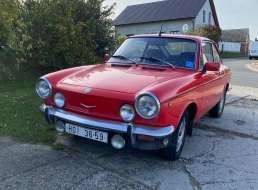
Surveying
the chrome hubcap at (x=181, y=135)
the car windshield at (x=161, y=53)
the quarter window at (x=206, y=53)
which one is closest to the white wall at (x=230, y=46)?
the quarter window at (x=206, y=53)

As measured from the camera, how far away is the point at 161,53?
4.41 meters

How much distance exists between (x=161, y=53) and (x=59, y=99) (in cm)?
173

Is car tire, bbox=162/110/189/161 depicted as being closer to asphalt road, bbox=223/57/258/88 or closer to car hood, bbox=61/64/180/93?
car hood, bbox=61/64/180/93

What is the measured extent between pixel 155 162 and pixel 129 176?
1.71 feet

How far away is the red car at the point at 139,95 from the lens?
3123mm

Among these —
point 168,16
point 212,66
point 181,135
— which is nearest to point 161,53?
point 212,66

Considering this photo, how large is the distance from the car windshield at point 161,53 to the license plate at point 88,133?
1447 millimetres

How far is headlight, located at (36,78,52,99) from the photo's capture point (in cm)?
371

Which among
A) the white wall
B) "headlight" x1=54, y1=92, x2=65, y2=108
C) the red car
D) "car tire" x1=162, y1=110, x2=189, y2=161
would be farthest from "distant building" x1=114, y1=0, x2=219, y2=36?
"headlight" x1=54, y1=92, x2=65, y2=108

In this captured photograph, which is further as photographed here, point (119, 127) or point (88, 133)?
point (88, 133)

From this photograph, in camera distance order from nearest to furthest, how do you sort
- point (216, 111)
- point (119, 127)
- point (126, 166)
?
1. point (119, 127)
2. point (126, 166)
3. point (216, 111)

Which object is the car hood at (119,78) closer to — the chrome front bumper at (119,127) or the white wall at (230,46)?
the chrome front bumper at (119,127)

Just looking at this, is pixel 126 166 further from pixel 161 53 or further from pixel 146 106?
pixel 161 53

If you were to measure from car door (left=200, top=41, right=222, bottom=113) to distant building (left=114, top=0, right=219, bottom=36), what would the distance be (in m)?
29.7
